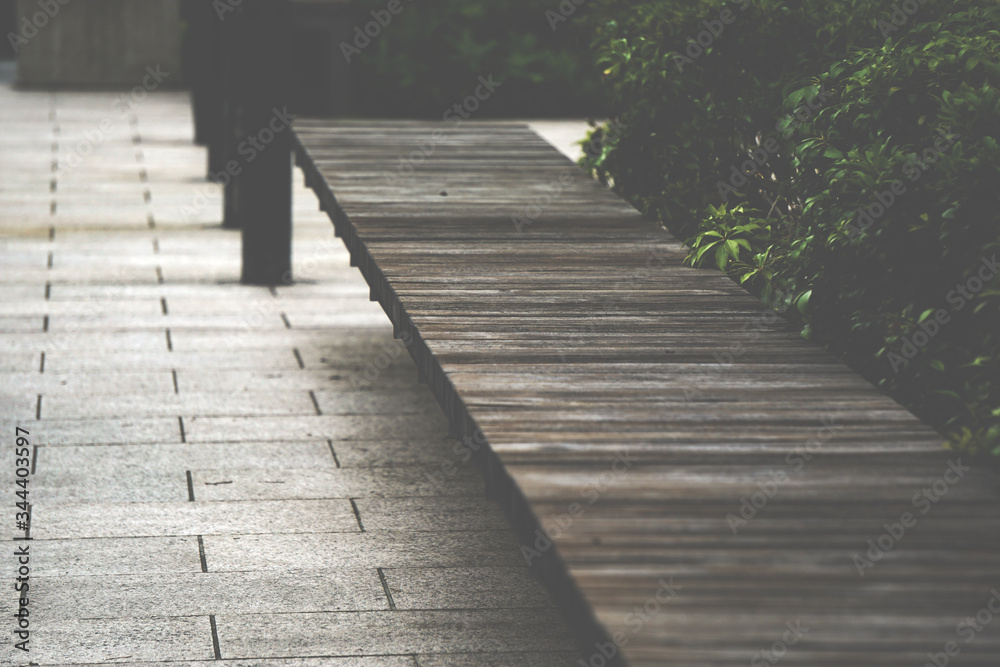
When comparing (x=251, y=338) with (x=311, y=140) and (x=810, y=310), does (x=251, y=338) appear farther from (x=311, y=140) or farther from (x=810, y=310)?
(x=810, y=310)

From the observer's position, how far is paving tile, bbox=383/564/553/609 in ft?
13.6

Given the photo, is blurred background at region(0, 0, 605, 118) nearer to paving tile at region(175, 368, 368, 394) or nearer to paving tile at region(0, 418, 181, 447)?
paving tile at region(175, 368, 368, 394)

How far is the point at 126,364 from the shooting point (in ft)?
22.0

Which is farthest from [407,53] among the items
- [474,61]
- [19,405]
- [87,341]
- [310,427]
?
[310,427]

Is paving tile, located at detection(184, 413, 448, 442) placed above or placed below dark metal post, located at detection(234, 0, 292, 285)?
below

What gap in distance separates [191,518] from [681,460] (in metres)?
2.40

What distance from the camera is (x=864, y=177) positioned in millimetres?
3896

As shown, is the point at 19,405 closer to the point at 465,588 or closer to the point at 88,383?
the point at 88,383

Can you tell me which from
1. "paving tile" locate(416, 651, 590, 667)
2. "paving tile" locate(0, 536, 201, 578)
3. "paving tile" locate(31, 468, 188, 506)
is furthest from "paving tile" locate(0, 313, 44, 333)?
"paving tile" locate(416, 651, 590, 667)

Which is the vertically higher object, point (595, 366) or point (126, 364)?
point (595, 366)

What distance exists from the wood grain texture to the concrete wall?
1578 centimetres

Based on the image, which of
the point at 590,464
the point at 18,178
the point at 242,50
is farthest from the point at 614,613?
the point at 18,178

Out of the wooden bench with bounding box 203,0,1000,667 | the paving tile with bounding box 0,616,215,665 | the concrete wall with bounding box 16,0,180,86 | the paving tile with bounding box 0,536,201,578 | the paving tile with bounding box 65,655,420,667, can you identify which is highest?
the wooden bench with bounding box 203,0,1000,667

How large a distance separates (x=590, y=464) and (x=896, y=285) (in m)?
1.51
